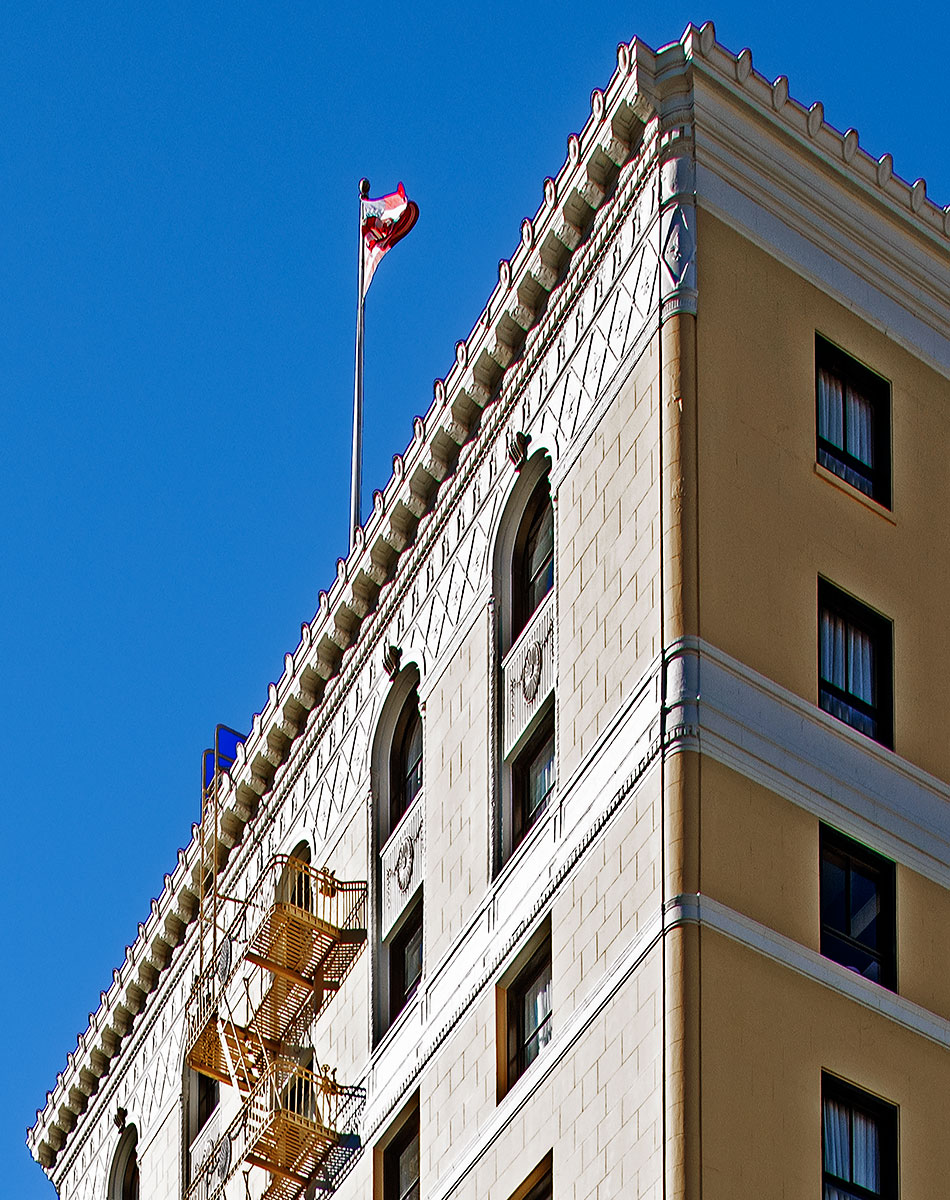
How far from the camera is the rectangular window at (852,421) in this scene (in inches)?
1596

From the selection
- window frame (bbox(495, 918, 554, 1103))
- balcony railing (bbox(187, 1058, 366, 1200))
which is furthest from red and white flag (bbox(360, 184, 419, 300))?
window frame (bbox(495, 918, 554, 1103))

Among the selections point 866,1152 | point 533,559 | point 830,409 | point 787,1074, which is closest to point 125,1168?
point 533,559

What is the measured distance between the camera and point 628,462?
39625 millimetres

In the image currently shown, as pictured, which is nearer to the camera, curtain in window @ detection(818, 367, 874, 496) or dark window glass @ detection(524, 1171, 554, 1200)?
dark window glass @ detection(524, 1171, 554, 1200)

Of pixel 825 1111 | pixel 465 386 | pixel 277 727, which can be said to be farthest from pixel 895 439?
pixel 277 727

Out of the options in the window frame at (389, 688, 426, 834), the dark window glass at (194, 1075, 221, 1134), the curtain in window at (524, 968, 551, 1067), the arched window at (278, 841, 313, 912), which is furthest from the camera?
the dark window glass at (194, 1075, 221, 1134)

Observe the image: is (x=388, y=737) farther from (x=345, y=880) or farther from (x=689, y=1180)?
(x=689, y=1180)

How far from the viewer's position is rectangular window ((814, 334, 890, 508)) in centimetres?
4053

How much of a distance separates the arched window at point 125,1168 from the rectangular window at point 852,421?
21539mm

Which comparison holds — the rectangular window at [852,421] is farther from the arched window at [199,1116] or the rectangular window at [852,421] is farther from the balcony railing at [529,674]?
the arched window at [199,1116]

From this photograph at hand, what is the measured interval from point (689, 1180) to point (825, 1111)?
2.57 meters

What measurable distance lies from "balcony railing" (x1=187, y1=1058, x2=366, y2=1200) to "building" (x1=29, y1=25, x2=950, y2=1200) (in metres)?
0.09

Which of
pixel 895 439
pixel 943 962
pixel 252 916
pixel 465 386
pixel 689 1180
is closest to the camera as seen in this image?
pixel 689 1180

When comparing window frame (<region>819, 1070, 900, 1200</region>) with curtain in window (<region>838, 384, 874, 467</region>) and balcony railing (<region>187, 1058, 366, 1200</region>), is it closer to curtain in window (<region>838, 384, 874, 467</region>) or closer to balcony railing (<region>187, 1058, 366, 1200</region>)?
curtain in window (<region>838, 384, 874, 467</region>)
